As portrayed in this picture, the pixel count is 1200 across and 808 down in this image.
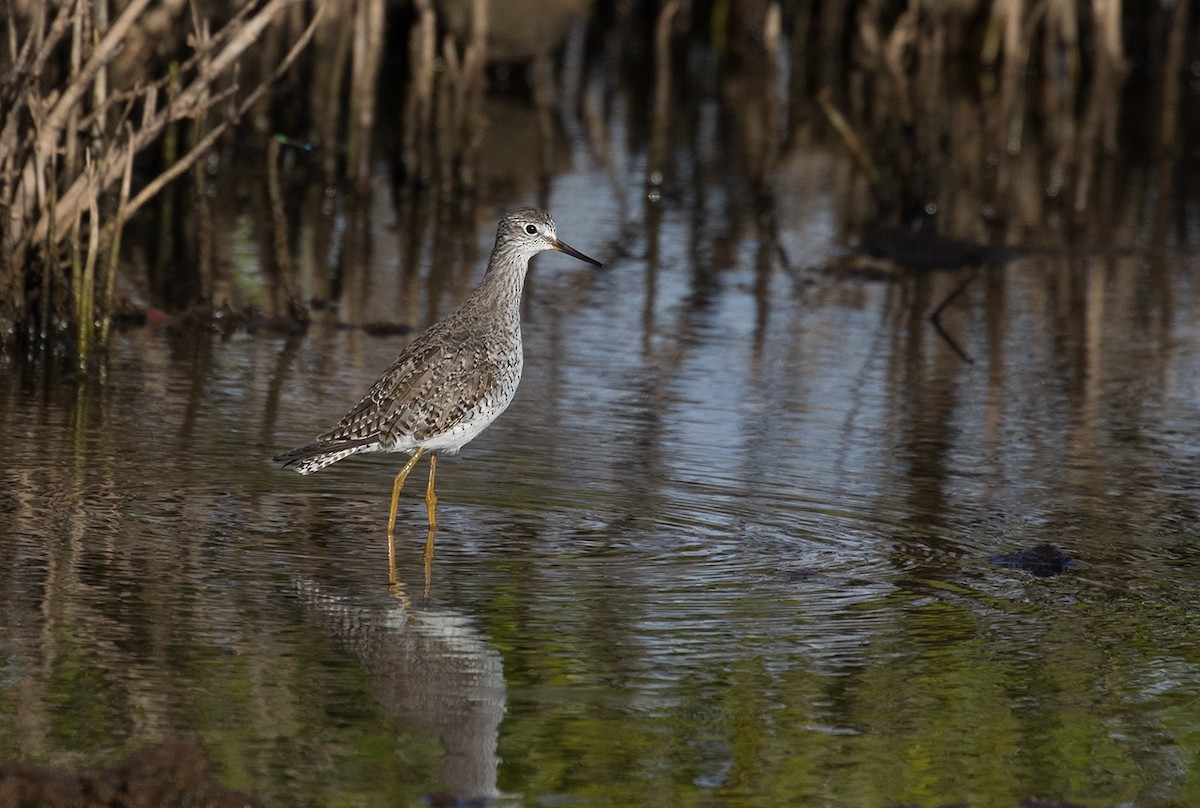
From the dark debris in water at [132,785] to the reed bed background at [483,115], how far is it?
528 cm

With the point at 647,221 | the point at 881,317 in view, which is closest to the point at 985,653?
the point at 881,317

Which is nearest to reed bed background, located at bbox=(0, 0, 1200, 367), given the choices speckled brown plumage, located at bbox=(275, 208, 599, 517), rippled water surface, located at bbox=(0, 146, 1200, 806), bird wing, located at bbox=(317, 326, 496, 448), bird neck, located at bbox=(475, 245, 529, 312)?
rippled water surface, located at bbox=(0, 146, 1200, 806)

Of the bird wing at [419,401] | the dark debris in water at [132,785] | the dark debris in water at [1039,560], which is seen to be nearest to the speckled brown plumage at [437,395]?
the bird wing at [419,401]

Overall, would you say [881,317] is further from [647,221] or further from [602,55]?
[602,55]

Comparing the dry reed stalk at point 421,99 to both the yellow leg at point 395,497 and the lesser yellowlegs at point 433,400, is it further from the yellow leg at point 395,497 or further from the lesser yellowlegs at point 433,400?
the yellow leg at point 395,497

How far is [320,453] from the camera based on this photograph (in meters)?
7.60

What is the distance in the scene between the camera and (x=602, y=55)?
26.5 meters

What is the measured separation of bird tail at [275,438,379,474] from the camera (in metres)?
7.55

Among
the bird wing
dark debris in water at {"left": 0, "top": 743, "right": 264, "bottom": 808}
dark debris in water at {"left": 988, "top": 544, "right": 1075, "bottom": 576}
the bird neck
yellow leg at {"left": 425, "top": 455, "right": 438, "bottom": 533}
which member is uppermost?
the bird neck

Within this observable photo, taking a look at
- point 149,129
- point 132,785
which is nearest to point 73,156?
point 149,129

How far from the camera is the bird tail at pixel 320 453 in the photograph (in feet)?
24.8

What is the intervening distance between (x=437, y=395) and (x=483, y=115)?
502 inches

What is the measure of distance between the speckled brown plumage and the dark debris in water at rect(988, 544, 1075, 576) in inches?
81.9

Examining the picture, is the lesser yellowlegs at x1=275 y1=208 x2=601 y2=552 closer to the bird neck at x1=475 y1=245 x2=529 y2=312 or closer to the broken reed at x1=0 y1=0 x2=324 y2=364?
the bird neck at x1=475 y1=245 x2=529 y2=312
